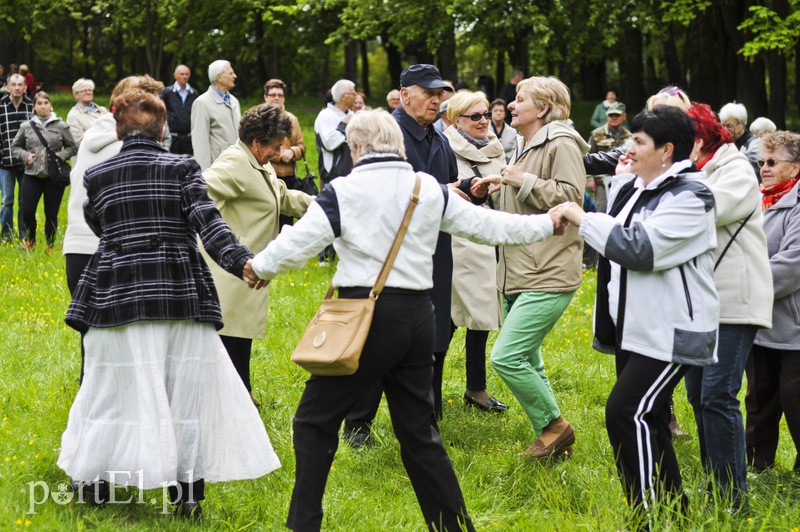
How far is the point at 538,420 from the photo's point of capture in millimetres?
6129

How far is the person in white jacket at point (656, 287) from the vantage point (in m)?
4.43

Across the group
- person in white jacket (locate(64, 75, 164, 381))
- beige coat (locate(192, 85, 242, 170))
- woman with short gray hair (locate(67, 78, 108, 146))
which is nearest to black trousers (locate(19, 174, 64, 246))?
woman with short gray hair (locate(67, 78, 108, 146))

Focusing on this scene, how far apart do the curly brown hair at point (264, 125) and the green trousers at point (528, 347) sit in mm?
1791

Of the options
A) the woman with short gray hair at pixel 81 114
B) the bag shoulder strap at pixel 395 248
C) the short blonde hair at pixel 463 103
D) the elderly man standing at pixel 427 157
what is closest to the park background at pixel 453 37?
the woman with short gray hair at pixel 81 114

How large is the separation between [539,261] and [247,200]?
71.9 inches

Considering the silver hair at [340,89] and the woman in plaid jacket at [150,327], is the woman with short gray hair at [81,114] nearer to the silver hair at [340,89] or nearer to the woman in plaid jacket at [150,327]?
the silver hair at [340,89]

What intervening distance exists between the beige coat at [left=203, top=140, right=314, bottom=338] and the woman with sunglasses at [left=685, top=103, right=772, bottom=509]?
8.36ft

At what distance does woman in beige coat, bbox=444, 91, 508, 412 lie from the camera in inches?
274

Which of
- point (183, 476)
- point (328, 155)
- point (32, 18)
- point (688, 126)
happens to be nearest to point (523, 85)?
point (688, 126)

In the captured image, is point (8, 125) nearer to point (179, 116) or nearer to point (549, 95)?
point (179, 116)

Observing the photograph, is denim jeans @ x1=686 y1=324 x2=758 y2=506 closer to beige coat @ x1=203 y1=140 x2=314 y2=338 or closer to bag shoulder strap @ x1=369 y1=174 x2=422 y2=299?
bag shoulder strap @ x1=369 y1=174 x2=422 y2=299

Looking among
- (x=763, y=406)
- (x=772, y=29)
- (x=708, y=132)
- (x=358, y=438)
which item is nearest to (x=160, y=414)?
(x=358, y=438)

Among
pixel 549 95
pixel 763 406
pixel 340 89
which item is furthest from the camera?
pixel 340 89

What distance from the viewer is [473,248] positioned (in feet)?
23.0
